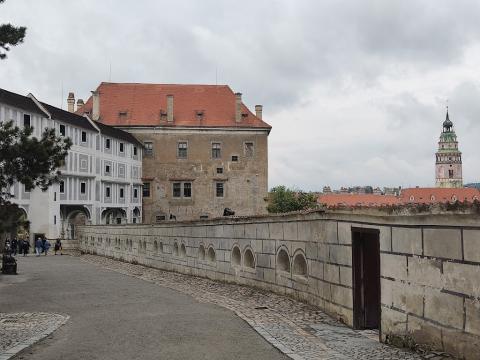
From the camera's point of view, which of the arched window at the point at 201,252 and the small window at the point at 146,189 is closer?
the arched window at the point at 201,252

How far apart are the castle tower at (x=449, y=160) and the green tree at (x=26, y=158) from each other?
545 feet

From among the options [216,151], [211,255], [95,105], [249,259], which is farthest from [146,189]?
[249,259]

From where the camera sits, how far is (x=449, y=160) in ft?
550

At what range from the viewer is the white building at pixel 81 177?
4216 cm

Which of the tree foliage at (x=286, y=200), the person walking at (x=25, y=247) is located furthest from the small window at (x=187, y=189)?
the person walking at (x=25, y=247)

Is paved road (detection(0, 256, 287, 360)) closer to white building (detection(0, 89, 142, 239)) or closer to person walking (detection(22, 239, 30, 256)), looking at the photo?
white building (detection(0, 89, 142, 239))

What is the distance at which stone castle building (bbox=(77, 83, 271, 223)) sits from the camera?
59.9m

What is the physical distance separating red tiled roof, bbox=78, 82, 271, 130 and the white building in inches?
163

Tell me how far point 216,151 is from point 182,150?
11.8 ft

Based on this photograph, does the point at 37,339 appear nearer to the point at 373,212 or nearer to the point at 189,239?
the point at 373,212

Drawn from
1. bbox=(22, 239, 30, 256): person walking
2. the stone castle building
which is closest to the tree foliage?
the stone castle building

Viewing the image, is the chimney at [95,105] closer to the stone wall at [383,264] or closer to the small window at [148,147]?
the small window at [148,147]

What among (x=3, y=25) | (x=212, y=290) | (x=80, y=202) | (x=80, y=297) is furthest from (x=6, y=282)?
(x=80, y=202)

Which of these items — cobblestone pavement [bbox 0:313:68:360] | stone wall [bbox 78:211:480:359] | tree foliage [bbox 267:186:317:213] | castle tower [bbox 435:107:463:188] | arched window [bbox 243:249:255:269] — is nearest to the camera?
stone wall [bbox 78:211:480:359]
